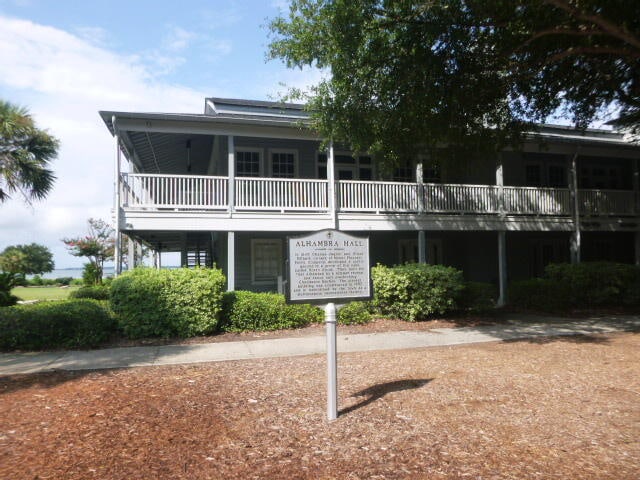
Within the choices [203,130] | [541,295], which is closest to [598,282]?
[541,295]

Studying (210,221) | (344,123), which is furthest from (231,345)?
(344,123)

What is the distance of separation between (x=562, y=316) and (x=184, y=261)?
14.9m

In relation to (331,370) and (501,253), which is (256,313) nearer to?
(331,370)

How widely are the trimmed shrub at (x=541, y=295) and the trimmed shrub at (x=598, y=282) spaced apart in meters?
0.28

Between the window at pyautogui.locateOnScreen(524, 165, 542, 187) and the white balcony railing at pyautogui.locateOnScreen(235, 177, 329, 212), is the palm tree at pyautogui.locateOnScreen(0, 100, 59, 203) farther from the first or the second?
the window at pyautogui.locateOnScreen(524, 165, 542, 187)

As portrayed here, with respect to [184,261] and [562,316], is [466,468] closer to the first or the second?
[562,316]

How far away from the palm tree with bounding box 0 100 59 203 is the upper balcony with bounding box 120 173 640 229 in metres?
5.37

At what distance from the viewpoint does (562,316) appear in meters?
13.2

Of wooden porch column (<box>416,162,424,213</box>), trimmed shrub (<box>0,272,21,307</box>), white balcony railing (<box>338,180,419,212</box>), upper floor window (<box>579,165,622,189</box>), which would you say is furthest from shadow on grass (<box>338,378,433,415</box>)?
upper floor window (<box>579,165,622,189</box>)

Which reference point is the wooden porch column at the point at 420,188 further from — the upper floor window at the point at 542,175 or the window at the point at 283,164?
the upper floor window at the point at 542,175

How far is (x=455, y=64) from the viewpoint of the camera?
35.1 ft

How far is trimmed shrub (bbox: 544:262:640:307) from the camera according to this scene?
46.3 ft

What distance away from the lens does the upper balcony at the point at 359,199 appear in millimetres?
13422

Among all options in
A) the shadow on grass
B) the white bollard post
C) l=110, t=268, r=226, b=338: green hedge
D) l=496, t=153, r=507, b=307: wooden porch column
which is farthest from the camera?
l=496, t=153, r=507, b=307: wooden porch column
